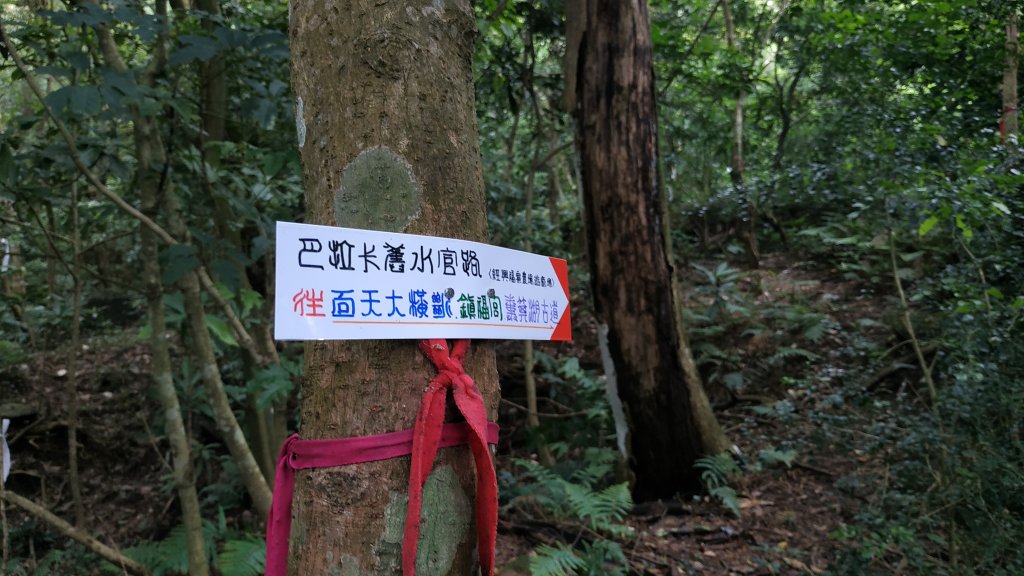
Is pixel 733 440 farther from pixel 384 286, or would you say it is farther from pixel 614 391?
pixel 384 286

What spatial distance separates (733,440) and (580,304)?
2.80 meters

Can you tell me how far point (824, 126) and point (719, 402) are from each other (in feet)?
14.6

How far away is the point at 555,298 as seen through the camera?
146cm

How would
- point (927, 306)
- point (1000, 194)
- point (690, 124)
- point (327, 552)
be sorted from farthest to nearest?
1. point (690, 124)
2. point (927, 306)
3. point (1000, 194)
4. point (327, 552)

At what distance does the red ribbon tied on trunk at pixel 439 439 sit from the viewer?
1031 mm

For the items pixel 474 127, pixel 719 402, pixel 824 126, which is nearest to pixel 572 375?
pixel 719 402

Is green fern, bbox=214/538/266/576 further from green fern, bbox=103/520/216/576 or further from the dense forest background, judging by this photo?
green fern, bbox=103/520/216/576

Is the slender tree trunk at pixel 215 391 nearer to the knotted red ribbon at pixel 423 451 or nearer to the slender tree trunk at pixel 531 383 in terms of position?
the knotted red ribbon at pixel 423 451

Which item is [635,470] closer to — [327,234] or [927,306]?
[927,306]

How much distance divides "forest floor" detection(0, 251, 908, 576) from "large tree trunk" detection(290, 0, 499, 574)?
183 centimetres

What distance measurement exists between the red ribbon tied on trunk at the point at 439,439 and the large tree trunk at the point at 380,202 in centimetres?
2

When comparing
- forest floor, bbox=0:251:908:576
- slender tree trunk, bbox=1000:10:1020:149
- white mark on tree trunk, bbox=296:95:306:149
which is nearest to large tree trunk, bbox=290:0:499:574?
white mark on tree trunk, bbox=296:95:306:149

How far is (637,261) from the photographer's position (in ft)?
13.0

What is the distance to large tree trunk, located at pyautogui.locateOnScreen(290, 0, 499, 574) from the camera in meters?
1.06
